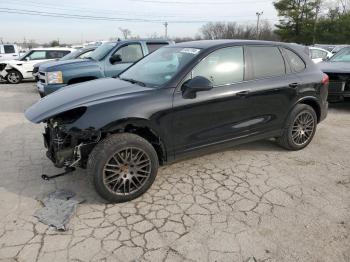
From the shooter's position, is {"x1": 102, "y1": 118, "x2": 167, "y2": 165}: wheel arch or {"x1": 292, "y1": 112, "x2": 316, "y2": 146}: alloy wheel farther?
{"x1": 292, "y1": 112, "x2": 316, "y2": 146}: alloy wheel

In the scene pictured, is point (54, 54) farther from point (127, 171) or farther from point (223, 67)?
point (127, 171)

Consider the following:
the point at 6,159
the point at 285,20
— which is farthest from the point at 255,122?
the point at 285,20

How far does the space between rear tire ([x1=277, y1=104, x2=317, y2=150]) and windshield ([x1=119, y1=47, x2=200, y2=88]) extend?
6.18 feet

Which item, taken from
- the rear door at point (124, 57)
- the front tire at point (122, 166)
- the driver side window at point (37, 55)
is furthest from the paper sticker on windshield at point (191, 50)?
the driver side window at point (37, 55)

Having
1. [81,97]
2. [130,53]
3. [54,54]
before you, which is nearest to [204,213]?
[81,97]

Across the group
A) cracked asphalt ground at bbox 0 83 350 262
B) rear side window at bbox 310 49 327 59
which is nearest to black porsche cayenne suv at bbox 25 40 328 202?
cracked asphalt ground at bbox 0 83 350 262

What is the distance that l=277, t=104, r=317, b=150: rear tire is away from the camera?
493cm

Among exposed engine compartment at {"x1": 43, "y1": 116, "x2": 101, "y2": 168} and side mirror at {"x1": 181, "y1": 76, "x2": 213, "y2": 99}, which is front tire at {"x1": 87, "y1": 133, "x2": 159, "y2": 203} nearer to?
exposed engine compartment at {"x1": 43, "y1": 116, "x2": 101, "y2": 168}

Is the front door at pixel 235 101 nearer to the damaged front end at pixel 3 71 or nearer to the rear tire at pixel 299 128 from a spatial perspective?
the rear tire at pixel 299 128

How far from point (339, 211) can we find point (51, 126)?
3310 mm

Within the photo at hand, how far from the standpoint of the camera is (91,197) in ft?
12.4

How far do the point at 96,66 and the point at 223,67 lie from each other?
14.0 feet

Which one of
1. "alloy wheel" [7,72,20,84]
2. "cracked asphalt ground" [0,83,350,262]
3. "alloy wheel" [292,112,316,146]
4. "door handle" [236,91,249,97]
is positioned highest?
"door handle" [236,91,249,97]

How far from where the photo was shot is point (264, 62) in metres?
4.60
